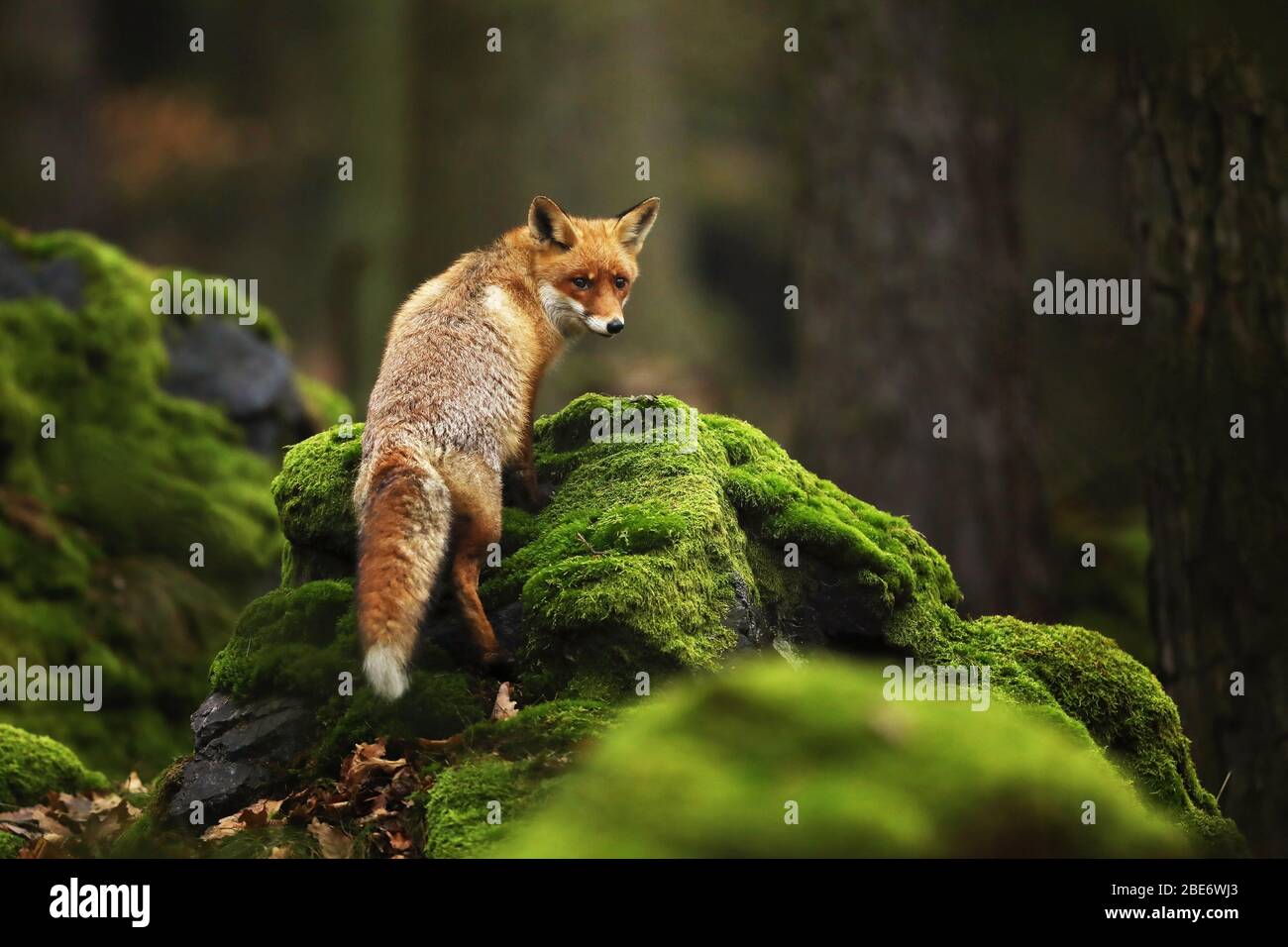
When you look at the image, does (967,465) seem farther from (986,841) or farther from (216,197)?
(216,197)

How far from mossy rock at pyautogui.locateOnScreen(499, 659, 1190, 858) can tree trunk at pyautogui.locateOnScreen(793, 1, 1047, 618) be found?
27.0 feet

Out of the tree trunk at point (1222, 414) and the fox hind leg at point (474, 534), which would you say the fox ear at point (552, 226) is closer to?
the fox hind leg at point (474, 534)

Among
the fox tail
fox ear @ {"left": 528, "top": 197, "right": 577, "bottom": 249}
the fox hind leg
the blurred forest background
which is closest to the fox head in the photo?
fox ear @ {"left": 528, "top": 197, "right": 577, "bottom": 249}

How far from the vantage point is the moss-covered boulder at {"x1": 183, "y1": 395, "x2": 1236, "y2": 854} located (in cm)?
526

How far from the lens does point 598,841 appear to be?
3096 mm

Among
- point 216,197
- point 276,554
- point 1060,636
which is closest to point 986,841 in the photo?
point 1060,636

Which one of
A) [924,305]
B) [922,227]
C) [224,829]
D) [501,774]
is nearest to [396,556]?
[501,774]

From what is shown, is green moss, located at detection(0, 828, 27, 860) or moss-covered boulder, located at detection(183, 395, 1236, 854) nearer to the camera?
moss-covered boulder, located at detection(183, 395, 1236, 854)

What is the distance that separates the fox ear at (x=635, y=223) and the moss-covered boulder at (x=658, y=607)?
0.99m

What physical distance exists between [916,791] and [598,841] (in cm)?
79

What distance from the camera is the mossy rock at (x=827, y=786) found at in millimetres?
3051

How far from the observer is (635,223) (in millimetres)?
7000

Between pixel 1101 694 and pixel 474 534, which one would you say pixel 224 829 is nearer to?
pixel 474 534

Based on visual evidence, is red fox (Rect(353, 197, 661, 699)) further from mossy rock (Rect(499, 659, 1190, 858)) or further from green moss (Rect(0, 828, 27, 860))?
green moss (Rect(0, 828, 27, 860))
